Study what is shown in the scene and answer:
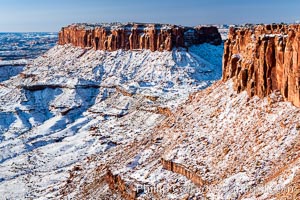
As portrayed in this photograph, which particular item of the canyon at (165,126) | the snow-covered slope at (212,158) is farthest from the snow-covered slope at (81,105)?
the snow-covered slope at (212,158)

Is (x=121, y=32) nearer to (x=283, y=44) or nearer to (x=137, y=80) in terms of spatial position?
(x=137, y=80)

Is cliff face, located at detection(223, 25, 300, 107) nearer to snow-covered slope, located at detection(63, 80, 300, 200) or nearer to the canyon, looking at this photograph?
the canyon

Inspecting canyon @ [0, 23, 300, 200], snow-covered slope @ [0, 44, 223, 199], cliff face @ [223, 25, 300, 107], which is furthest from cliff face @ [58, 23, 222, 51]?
cliff face @ [223, 25, 300, 107]

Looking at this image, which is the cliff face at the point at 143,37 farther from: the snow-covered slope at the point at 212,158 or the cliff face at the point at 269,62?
the cliff face at the point at 269,62

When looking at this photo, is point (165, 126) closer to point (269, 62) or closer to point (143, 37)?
point (269, 62)

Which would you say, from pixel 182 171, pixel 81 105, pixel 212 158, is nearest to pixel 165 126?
pixel 182 171

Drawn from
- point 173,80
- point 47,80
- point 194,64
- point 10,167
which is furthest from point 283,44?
point 47,80
